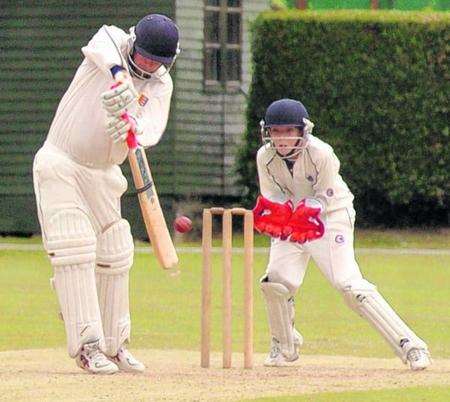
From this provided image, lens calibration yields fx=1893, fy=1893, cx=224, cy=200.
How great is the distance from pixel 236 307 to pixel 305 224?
5328 millimetres

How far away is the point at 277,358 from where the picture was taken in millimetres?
11281

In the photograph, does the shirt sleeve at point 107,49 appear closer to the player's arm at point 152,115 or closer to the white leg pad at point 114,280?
the player's arm at point 152,115

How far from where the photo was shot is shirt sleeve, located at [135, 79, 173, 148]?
10383mm

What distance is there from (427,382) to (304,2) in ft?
60.9

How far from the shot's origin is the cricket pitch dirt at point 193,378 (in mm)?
9398

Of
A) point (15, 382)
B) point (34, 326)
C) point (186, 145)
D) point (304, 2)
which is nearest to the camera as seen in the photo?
point (15, 382)

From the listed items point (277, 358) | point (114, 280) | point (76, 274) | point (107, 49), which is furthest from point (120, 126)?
point (277, 358)

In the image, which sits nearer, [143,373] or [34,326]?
[143,373]

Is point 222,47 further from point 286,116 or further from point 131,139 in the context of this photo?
point 131,139

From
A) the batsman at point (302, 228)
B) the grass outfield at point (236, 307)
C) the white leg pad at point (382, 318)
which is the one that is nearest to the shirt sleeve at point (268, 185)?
the batsman at point (302, 228)

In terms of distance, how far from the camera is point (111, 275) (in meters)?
10.6

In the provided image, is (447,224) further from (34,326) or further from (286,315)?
(286,315)

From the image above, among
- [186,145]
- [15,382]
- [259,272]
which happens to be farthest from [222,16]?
[15,382]

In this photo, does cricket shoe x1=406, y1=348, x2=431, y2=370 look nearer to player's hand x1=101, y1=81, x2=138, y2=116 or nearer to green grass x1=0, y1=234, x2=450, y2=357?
green grass x1=0, y1=234, x2=450, y2=357
